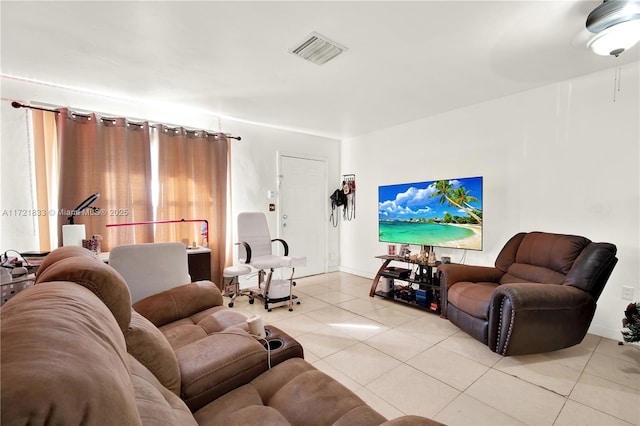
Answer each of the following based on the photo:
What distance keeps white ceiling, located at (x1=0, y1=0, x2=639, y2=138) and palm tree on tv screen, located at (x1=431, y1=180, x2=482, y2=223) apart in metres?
1.01

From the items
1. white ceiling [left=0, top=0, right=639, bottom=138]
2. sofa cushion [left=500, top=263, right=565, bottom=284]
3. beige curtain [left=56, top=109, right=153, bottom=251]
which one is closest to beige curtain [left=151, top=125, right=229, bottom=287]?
beige curtain [left=56, top=109, right=153, bottom=251]

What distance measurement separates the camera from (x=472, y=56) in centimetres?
241

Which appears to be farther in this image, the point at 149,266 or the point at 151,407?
the point at 149,266

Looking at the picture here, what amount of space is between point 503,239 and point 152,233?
412 cm

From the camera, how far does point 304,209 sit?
4973 mm

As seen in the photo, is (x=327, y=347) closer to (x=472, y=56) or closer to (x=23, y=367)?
(x=23, y=367)

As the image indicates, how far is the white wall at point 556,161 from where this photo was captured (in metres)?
2.59

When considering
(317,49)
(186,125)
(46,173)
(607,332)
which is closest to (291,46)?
(317,49)

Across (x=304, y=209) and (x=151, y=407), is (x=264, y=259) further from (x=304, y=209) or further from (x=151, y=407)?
(x=151, y=407)

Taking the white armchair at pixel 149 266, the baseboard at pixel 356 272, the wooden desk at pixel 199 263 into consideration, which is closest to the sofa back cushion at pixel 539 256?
the baseboard at pixel 356 272

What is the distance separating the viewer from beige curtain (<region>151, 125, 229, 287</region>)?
3549 millimetres

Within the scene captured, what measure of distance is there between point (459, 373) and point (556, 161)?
2.37 metres

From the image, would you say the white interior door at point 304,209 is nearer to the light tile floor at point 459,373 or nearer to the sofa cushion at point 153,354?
the light tile floor at point 459,373

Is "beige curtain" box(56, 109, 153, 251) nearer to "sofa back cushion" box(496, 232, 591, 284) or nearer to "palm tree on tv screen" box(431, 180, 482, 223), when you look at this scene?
"palm tree on tv screen" box(431, 180, 482, 223)
